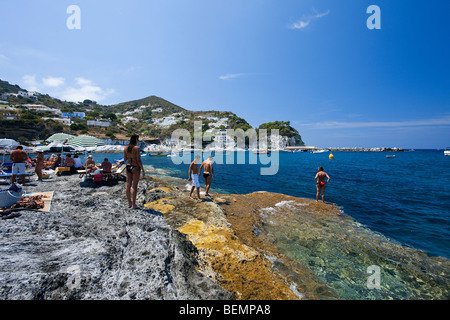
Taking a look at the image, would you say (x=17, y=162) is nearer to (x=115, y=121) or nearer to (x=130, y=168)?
(x=130, y=168)

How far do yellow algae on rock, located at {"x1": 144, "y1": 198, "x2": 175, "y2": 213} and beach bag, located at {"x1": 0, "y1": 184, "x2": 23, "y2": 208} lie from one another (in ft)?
11.4

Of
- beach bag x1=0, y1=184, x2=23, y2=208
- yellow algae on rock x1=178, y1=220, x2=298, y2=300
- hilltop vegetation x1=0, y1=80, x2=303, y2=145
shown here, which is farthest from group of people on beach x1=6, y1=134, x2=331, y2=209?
hilltop vegetation x1=0, y1=80, x2=303, y2=145

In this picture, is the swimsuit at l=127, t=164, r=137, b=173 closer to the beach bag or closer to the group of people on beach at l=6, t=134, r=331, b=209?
the group of people on beach at l=6, t=134, r=331, b=209

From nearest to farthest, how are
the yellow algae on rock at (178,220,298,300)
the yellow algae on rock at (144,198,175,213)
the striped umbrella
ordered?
1. the yellow algae on rock at (178,220,298,300)
2. the yellow algae on rock at (144,198,175,213)
3. the striped umbrella

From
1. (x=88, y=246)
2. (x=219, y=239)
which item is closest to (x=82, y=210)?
(x=88, y=246)

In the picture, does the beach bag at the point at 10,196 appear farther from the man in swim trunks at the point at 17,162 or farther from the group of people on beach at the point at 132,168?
the man in swim trunks at the point at 17,162

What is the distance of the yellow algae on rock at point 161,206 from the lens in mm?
6662

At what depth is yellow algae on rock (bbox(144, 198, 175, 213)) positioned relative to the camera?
666 cm

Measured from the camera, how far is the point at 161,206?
702 centimetres

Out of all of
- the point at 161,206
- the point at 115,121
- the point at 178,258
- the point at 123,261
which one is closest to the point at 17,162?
the point at 161,206

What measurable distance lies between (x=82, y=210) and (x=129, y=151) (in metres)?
2.22

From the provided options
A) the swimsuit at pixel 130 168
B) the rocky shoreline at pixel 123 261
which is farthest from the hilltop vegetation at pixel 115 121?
the rocky shoreline at pixel 123 261

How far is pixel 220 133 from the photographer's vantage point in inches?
3807

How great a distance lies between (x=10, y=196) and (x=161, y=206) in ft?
13.1
